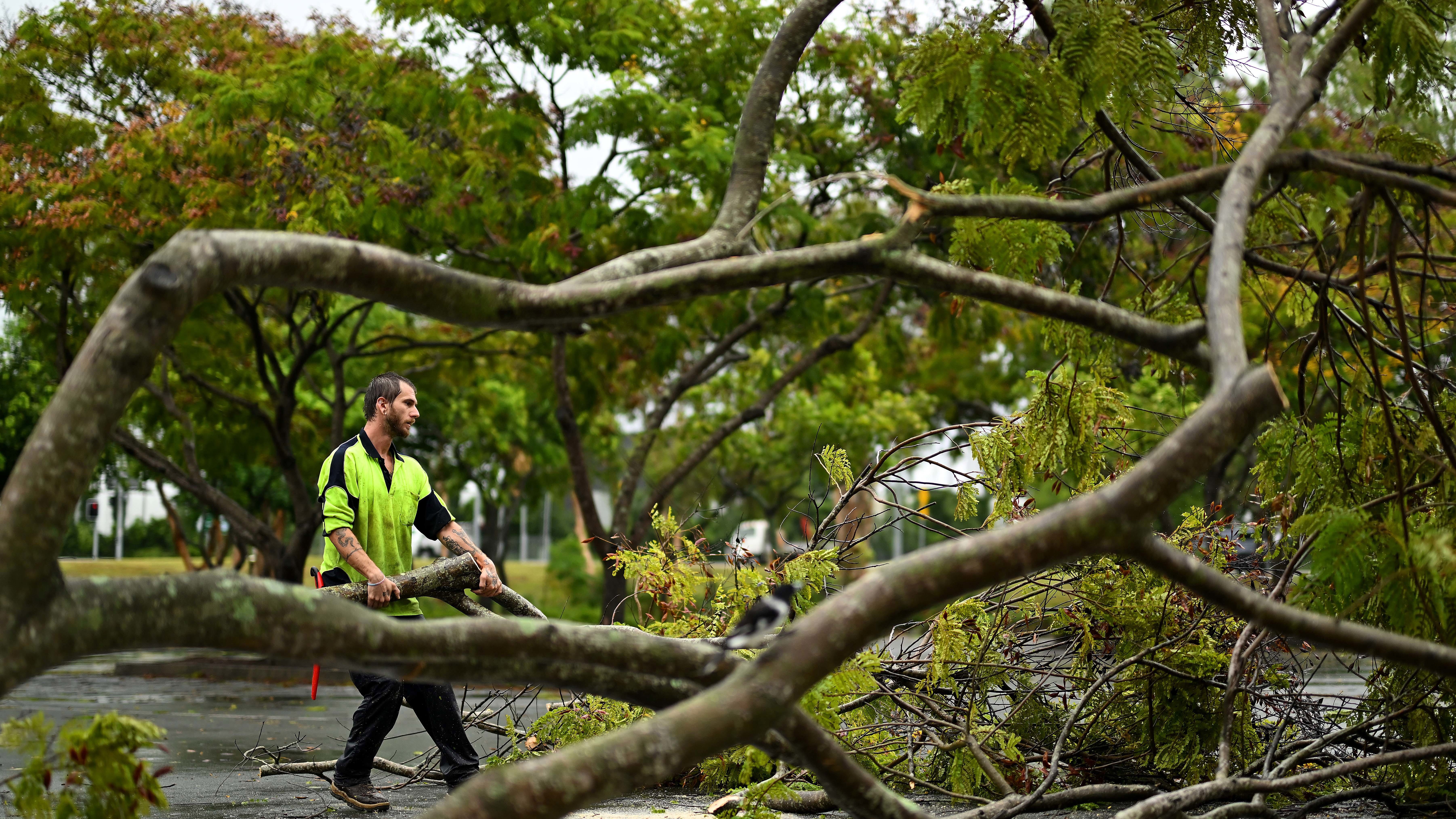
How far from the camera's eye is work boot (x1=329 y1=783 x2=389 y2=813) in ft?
20.7

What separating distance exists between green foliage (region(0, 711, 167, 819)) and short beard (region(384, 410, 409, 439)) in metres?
2.93

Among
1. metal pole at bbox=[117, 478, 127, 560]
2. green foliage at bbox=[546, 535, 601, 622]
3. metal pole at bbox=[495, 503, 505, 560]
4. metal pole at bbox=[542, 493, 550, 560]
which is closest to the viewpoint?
green foliage at bbox=[546, 535, 601, 622]

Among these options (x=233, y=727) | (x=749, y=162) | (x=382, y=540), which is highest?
(x=749, y=162)

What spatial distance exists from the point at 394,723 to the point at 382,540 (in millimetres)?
857

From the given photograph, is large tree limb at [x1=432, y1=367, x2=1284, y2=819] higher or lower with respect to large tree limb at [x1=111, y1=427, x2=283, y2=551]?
lower

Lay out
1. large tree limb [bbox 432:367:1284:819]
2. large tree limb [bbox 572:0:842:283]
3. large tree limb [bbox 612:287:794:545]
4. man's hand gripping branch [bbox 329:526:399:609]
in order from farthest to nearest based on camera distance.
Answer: large tree limb [bbox 612:287:794:545] < man's hand gripping branch [bbox 329:526:399:609] < large tree limb [bbox 572:0:842:283] < large tree limb [bbox 432:367:1284:819]

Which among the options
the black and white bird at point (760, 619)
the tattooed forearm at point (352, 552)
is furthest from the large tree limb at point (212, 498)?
the black and white bird at point (760, 619)

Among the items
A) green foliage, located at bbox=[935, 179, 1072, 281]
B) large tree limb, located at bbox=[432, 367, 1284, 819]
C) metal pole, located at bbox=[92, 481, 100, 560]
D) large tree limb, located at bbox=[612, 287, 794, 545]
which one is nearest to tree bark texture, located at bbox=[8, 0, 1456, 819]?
large tree limb, located at bbox=[432, 367, 1284, 819]

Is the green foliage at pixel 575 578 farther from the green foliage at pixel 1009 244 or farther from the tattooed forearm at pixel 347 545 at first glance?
the green foliage at pixel 1009 244

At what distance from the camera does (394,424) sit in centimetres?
635

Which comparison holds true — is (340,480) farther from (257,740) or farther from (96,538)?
(96,538)

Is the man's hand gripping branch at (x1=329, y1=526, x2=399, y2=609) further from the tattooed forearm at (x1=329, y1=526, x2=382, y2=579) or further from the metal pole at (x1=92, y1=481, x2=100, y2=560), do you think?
the metal pole at (x1=92, y1=481, x2=100, y2=560)

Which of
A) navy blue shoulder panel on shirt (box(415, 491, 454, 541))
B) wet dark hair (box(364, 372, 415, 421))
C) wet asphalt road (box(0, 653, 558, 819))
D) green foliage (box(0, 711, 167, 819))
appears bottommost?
wet asphalt road (box(0, 653, 558, 819))

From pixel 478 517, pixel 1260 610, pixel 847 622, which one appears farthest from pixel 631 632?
pixel 478 517
